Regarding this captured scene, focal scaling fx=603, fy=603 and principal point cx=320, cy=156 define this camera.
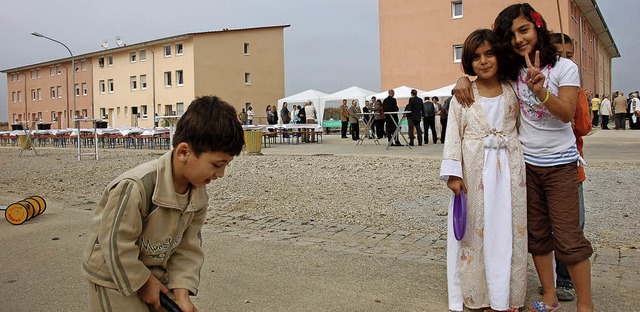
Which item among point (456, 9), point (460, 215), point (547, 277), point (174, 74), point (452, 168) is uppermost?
point (456, 9)

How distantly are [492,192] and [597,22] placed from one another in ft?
169

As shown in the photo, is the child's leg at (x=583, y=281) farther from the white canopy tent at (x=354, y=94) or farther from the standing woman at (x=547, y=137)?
the white canopy tent at (x=354, y=94)

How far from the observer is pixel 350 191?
884 centimetres

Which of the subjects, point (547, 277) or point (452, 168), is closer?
point (452, 168)

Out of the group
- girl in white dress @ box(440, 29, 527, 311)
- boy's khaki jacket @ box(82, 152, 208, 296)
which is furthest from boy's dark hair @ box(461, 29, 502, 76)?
boy's khaki jacket @ box(82, 152, 208, 296)

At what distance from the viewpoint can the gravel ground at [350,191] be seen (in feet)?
21.5

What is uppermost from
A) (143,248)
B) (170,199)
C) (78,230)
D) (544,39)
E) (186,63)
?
(186,63)

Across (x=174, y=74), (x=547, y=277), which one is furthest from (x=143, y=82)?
(x=547, y=277)

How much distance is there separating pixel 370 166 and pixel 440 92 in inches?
670

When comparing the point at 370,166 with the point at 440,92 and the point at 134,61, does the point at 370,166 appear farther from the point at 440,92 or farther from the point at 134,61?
the point at 134,61

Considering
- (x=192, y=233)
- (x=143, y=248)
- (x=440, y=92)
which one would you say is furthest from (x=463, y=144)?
(x=440, y=92)

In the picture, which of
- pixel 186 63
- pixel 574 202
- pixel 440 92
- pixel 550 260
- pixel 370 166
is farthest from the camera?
pixel 186 63

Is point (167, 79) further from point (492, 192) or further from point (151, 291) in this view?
point (151, 291)

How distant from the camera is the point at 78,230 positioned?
21.5 feet
